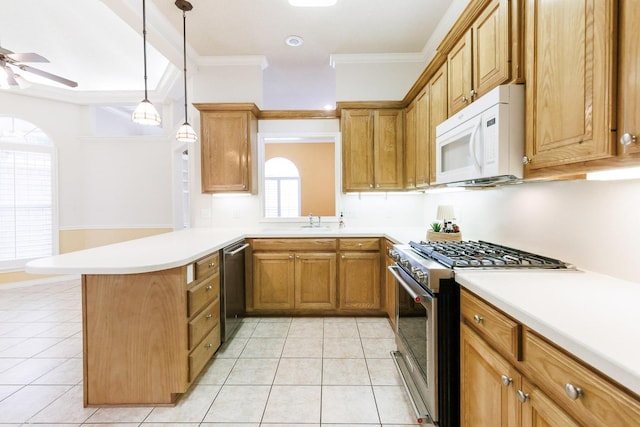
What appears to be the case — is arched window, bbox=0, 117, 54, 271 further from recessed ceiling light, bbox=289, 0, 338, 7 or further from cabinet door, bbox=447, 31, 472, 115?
cabinet door, bbox=447, 31, 472, 115

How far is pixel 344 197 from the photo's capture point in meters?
A: 3.64

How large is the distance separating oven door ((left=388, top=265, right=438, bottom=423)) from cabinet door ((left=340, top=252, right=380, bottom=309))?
1028 millimetres

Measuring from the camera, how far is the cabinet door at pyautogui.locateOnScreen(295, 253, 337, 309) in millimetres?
3111

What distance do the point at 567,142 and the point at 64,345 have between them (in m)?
3.81

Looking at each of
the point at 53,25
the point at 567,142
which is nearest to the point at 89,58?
the point at 53,25

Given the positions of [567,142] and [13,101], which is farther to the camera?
[13,101]

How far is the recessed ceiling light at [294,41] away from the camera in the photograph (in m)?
3.17

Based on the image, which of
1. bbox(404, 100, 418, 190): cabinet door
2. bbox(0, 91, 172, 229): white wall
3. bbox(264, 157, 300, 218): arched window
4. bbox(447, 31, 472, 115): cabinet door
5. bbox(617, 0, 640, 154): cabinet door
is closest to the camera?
bbox(617, 0, 640, 154): cabinet door

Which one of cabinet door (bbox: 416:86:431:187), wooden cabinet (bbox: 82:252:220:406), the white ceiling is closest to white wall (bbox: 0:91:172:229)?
the white ceiling

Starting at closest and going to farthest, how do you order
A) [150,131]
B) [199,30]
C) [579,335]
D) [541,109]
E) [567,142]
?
[579,335], [567,142], [541,109], [199,30], [150,131]

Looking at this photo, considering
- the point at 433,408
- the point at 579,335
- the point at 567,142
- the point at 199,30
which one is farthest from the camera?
the point at 199,30

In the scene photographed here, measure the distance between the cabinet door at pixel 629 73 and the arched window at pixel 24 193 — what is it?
20.7 feet

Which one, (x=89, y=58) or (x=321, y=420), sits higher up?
(x=89, y=58)

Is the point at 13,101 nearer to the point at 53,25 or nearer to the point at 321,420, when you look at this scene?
the point at 53,25
